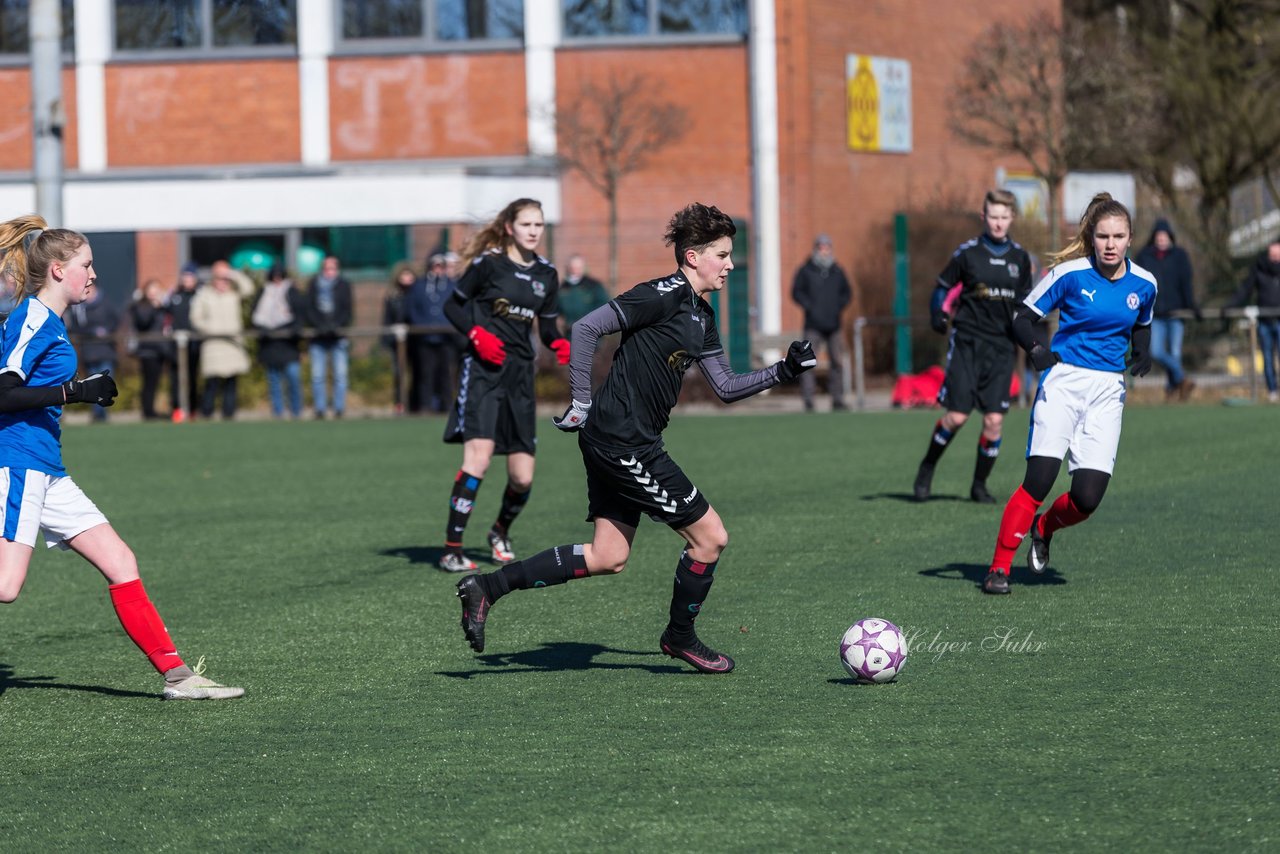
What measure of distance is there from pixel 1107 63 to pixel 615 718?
22.4 m

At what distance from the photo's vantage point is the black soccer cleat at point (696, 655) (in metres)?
7.57

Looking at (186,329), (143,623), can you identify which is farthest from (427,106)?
(143,623)

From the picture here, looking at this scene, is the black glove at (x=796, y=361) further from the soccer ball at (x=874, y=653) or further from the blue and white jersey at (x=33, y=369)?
the blue and white jersey at (x=33, y=369)

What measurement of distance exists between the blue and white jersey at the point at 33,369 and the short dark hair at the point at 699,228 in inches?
90.9

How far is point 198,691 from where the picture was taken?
746 centimetres

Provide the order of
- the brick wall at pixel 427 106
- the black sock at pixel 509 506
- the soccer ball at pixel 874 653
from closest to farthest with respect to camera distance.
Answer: the soccer ball at pixel 874 653
the black sock at pixel 509 506
the brick wall at pixel 427 106

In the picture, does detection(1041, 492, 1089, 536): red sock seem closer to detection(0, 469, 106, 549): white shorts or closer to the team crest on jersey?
the team crest on jersey

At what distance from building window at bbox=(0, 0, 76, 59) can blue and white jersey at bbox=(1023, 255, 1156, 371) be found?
80.1 feet

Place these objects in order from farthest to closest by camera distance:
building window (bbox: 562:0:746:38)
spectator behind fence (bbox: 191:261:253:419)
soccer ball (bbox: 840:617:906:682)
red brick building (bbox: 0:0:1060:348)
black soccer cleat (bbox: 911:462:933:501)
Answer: building window (bbox: 562:0:746:38) < red brick building (bbox: 0:0:1060:348) < spectator behind fence (bbox: 191:261:253:419) < black soccer cleat (bbox: 911:462:933:501) < soccer ball (bbox: 840:617:906:682)

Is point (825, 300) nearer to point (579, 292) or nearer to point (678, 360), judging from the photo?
point (579, 292)

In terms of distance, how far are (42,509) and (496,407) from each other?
3.94 meters

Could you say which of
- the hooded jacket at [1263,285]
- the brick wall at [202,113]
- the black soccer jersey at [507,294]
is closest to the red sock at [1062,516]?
the black soccer jersey at [507,294]

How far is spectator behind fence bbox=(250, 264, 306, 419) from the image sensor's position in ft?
80.6

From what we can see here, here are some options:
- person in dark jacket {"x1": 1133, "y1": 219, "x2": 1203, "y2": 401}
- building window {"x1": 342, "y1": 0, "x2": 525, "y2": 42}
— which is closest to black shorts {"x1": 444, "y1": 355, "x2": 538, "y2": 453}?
person in dark jacket {"x1": 1133, "y1": 219, "x2": 1203, "y2": 401}
